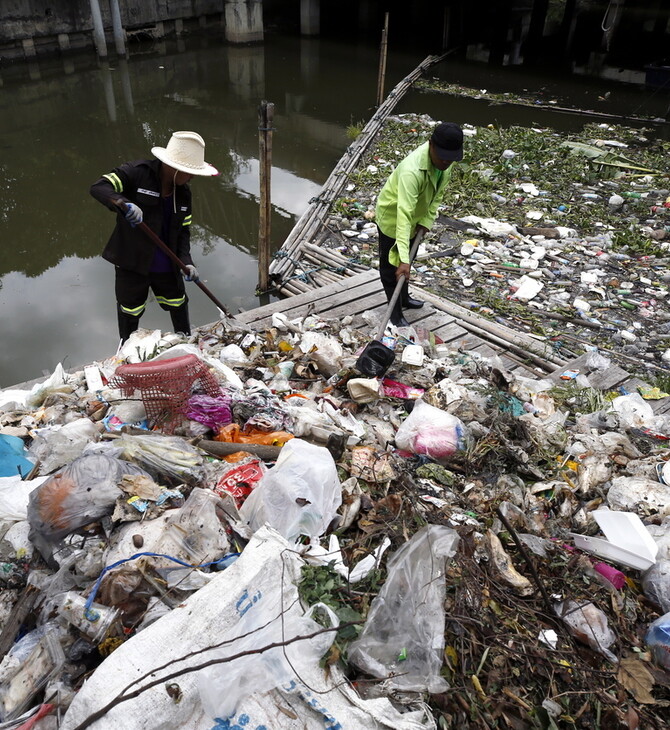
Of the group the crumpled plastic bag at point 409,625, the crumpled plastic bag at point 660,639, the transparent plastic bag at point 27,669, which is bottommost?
the crumpled plastic bag at point 660,639

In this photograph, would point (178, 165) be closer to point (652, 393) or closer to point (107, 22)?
point (652, 393)

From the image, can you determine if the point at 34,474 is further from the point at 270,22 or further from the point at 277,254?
the point at 270,22

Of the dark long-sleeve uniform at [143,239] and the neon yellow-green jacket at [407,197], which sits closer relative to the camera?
the dark long-sleeve uniform at [143,239]

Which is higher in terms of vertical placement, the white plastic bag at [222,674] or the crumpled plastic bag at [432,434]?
the white plastic bag at [222,674]

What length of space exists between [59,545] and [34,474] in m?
0.51

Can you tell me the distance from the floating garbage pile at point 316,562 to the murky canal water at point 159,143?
2.76 metres

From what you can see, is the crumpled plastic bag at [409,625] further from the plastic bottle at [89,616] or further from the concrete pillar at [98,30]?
the concrete pillar at [98,30]

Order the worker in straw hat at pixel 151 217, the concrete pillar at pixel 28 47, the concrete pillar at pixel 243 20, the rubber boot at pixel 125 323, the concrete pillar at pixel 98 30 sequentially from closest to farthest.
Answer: the worker in straw hat at pixel 151 217 < the rubber boot at pixel 125 323 < the concrete pillar at pixel 98 30 < the concrete pillar at pixel 28 47 < the concrete pillar at pixel 243 20

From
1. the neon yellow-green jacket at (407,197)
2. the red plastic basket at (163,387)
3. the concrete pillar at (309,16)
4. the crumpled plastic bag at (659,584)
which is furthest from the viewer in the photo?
the concrete pillar at (309,16)

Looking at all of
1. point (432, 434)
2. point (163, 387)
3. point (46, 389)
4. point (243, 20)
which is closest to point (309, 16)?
point (243, 20)

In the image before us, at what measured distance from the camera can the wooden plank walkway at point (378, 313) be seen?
395 centimetres

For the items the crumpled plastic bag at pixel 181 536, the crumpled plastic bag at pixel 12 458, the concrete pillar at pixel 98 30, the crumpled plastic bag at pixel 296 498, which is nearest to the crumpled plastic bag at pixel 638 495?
the crumpled plastic bag at pixel 296 498

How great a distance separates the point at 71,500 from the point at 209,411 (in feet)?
2.63

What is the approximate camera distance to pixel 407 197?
3416 millimetres
